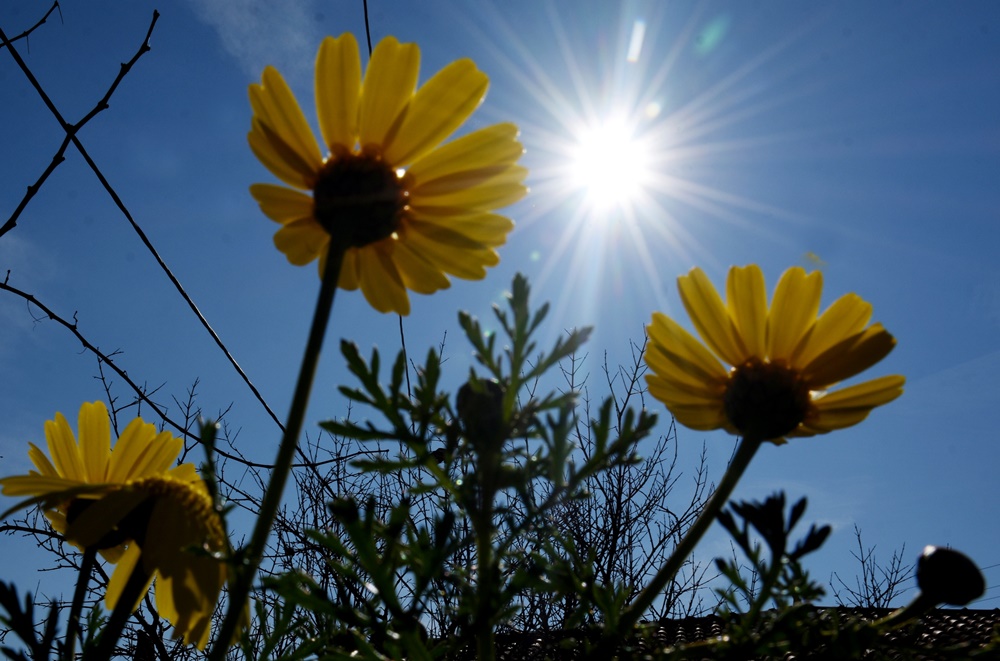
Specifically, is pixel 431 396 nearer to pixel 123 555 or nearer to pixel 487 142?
pixel 487 142

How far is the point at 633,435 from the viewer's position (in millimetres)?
941

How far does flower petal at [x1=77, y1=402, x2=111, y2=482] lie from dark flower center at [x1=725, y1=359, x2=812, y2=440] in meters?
1.07

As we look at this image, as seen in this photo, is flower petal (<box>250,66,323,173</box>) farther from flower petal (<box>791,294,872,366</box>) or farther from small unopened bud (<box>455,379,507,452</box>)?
flower petal (<box>791,294,872,366</box>)

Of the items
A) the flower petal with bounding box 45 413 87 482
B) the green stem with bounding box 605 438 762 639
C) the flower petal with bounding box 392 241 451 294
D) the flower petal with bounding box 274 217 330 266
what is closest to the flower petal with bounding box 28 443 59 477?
the flower petal with bounding box 45 413 87 482

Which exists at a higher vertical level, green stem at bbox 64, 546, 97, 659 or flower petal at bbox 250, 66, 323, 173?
flower petal at bbox 250, 66, 323, 173

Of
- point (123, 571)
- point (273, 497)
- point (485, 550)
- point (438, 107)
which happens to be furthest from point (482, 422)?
point (123, 571)

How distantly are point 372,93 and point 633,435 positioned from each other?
583 millimetres

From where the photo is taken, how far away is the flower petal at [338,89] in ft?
3.39

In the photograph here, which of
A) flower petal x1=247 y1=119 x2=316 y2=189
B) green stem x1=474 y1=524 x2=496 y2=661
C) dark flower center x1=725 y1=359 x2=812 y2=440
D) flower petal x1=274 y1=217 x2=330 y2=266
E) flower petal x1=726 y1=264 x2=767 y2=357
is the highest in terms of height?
flower petal x1=247 y1=119 x2=316 y2=189

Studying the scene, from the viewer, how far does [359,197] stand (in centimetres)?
101

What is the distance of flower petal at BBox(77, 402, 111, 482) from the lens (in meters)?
1.32

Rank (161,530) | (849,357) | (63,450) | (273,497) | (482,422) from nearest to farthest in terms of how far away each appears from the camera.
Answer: (273,497) < (482,422) < (161,530) < (849,357) < (63,450)

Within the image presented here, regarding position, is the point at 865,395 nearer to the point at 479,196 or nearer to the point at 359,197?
the point at 479,196

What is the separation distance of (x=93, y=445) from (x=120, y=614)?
50 cm
